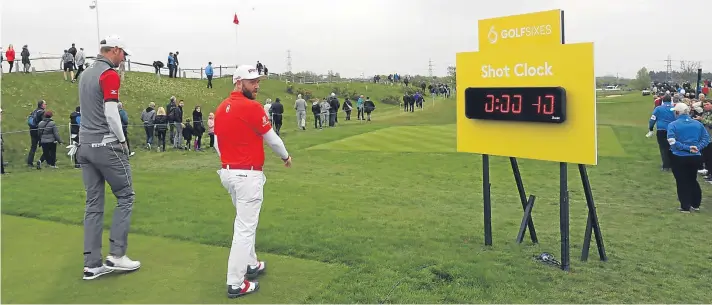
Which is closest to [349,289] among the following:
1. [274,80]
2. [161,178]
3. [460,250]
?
[460,250]

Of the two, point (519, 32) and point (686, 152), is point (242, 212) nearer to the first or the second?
point (519, 32)

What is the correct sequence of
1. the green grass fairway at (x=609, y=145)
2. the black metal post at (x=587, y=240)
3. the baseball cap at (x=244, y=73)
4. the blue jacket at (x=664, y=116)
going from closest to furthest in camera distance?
1. the baseball cap at (x=244, y=73)
2. the black metal post at (x=587, y=240)
3. the blue jacket at (x=664, y=116)
4. the green grass fairway at (x=609, y=145)

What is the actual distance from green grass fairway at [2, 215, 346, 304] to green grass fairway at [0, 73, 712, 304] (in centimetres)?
2

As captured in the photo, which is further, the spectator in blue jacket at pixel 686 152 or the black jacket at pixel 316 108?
the black jacket at pixel 316 108

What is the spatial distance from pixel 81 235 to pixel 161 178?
6.02 metres

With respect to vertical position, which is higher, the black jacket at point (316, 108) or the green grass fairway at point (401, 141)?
the black jacket at point (316, 108)

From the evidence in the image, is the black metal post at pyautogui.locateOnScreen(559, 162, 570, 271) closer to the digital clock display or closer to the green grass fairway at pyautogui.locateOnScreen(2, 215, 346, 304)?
the digital clock display

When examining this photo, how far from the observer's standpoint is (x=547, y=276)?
20.6 ft

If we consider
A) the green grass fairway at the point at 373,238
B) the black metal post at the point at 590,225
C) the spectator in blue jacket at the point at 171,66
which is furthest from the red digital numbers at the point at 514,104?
the spectator in blue jacket at the point at 171,66

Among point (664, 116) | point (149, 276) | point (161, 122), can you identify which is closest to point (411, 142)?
point (664, 116)

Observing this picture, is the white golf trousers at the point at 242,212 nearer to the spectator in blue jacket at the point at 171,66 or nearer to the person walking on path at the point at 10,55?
the person walking on path at the point at 10,55

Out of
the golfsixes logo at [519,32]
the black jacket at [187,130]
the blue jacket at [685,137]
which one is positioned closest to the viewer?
the golfsixes logo at [519,32]

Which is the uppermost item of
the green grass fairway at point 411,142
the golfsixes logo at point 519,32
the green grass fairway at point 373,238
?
the golfsixes logo at point 519,32

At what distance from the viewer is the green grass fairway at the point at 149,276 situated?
5250 millimetres
